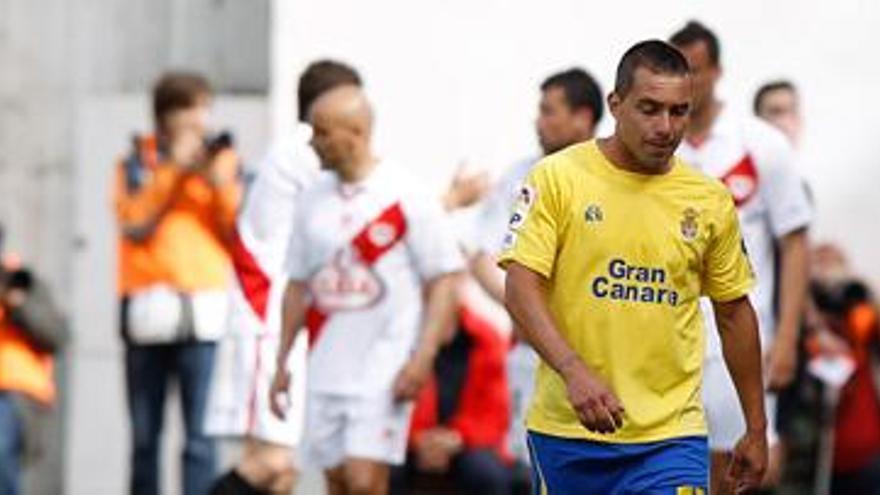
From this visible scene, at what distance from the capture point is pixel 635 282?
10.0 metres

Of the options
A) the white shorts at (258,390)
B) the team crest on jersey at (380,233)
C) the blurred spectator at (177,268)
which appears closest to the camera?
the team crest on jersey at (380,233)

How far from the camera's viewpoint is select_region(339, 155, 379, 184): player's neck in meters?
12.9

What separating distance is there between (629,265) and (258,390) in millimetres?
4055

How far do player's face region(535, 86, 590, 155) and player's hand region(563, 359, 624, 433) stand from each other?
3639mm

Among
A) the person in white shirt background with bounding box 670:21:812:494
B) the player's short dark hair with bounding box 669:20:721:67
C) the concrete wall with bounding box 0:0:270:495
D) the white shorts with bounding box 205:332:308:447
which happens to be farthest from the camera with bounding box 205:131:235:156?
the player's short dark hair with bounding box 669:20:721:67

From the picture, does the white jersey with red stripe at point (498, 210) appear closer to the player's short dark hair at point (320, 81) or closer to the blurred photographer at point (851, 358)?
the player's short dark hair at point (320, 81)

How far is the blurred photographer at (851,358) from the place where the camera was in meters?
16.5

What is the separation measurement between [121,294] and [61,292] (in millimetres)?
2407

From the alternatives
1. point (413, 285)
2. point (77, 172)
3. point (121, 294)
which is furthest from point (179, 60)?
point (413, 285)

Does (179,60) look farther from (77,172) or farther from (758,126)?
(758,126)

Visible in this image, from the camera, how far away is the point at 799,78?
56.5 ft

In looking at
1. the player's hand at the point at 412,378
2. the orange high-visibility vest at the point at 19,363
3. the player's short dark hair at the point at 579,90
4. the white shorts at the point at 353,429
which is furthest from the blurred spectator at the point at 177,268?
the player's hand at the point at 412,378

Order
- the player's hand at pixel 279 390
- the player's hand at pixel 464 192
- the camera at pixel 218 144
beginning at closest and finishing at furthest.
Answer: the player's hand at pixel 279 390, the player's hand at pixel 464 192, the camera at pixel 218 144

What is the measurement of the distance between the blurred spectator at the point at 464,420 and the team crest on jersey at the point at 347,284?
2.51 metres
